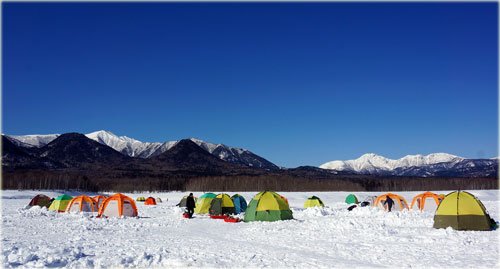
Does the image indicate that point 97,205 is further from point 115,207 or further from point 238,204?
point 238,204

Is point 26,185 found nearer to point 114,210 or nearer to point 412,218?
point 114,210

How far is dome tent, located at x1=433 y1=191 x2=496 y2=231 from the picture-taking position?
18094mm

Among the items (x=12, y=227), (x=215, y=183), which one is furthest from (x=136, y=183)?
(x=12, y=227)

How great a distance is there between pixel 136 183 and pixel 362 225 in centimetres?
13832

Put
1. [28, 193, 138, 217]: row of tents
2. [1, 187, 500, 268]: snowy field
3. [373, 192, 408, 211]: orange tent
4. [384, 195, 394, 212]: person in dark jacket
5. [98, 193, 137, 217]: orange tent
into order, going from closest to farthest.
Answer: [1, 187, 500, 268]: snowy field
[98, 193, 137, 217]: orange tent
[28, 193, 138, 217]: row of tents
[384, 195, 394, 212]: person in dark jacket
[373, 192, 408, 211]: orange tent

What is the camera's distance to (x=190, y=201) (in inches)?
1088

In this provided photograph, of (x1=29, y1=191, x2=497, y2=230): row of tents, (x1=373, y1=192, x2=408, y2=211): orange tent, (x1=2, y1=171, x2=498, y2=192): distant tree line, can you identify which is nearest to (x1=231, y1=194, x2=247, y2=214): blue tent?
(x1=29, y1=191, x2=497, y2=230): row of tents

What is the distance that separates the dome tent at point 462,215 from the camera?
1809 cm

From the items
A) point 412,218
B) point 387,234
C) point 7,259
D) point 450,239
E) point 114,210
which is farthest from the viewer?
point 114,210

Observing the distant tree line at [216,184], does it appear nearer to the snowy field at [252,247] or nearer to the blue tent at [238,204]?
the blue tent at [238,204]

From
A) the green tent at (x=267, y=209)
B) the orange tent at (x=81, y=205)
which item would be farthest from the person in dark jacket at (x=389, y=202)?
the orange tent at (x=81, y=205)

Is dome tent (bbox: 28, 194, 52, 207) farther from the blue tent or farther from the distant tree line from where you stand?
the distant tree line

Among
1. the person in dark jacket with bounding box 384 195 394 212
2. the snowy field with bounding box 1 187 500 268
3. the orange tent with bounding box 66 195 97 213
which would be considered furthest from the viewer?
the person in dark jacket with bounding box 384 195 394 212

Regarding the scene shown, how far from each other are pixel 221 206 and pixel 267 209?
7.37 meters
